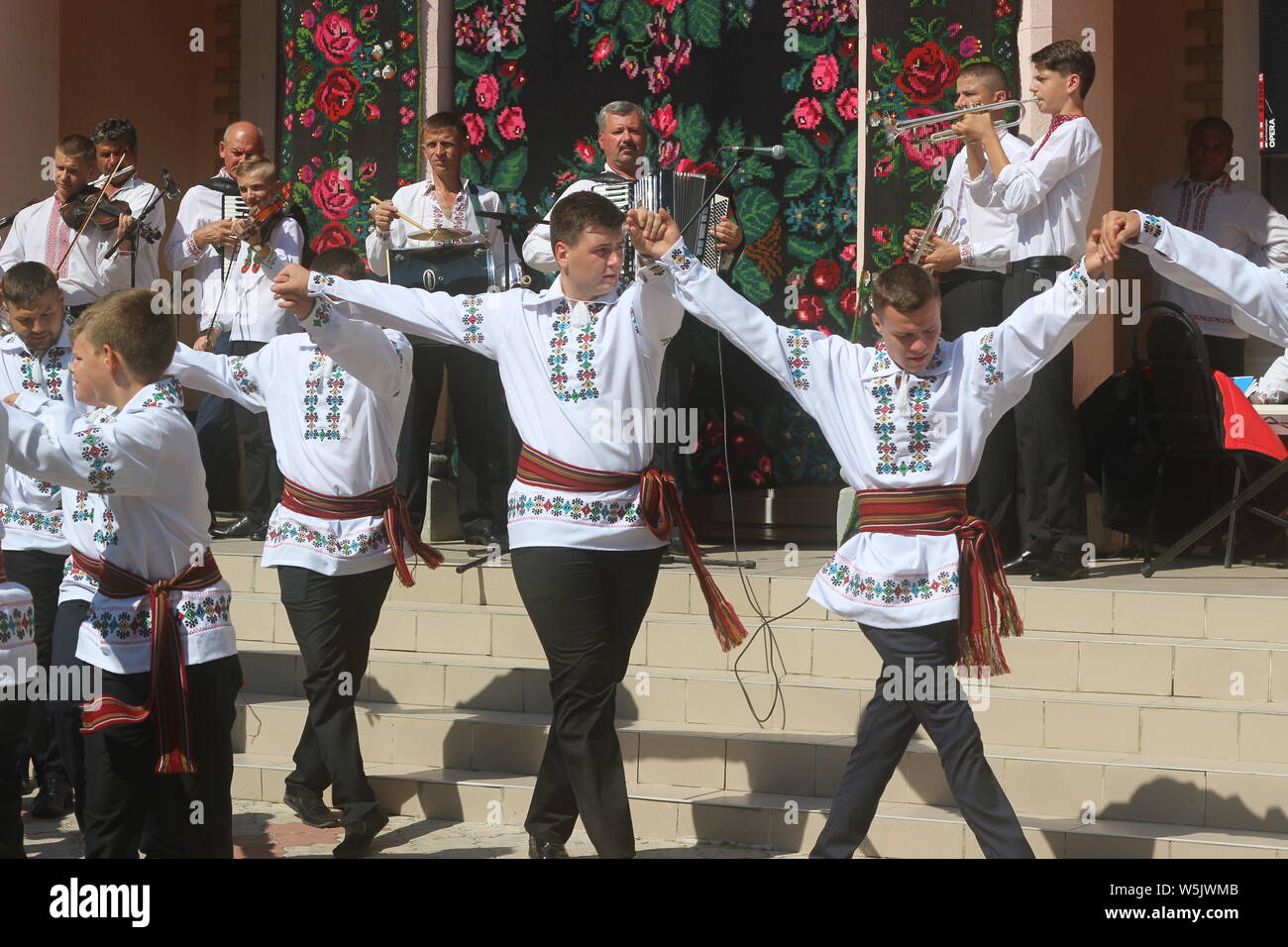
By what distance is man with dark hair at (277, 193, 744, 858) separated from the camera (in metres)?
4.90

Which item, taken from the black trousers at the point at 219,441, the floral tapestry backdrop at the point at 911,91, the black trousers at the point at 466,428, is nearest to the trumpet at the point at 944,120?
the floral tapestry backdrop at the point at 911,91

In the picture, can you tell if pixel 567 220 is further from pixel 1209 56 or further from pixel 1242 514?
pixel 1209 56

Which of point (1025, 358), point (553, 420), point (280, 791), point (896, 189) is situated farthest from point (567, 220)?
point (896, 189)

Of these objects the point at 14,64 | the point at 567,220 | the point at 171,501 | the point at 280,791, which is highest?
the point at 14,64

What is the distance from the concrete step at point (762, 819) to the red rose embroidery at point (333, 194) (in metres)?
3.48

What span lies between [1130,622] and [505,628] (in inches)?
93.5

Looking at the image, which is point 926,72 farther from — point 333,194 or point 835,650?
A: point 333,194

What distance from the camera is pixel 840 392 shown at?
4832 millimetres

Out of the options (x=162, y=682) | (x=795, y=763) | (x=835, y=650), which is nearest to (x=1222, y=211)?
(x=835, y=650)

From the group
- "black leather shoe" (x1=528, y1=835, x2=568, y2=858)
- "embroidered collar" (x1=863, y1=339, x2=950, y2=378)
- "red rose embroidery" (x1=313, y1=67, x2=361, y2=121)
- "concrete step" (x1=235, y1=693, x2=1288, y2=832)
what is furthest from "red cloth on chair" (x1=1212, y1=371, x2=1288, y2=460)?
"red rose embroidery" (x1=313, y1=67, x2=361, y2=121)

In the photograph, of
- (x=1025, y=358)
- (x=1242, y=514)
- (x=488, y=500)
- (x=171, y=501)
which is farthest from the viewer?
(x=488, y=500)

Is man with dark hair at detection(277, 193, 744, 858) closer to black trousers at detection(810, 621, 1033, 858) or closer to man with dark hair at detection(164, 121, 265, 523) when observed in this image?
black trousers at detection(810, 621, 1033, 858)

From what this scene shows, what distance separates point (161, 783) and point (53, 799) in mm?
2065

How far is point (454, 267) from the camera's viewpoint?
764 centimetres
